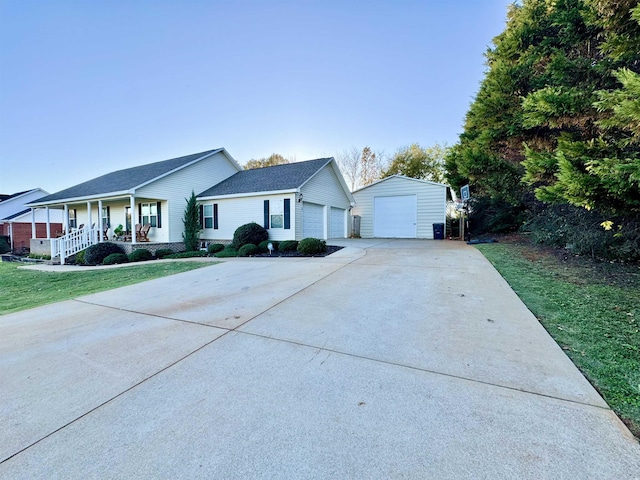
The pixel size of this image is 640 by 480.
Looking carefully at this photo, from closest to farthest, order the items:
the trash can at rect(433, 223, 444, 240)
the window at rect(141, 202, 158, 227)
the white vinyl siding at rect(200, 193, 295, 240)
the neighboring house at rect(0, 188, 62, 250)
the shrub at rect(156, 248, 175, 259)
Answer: the white vinyl siding at rect(200, 193, 295, 240)
the shrub at rect(156, 248, 175, 259)
the window at rect(141, 202, 158, 227)
the trash can at rect(433, 223, 444, 240)
the neighboring house at rect(0, 188, 62, 250)

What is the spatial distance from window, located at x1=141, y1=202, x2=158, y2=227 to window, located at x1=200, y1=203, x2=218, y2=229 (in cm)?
229

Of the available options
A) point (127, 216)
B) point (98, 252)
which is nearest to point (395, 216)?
point (98, 252)

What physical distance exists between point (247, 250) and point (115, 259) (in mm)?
5864

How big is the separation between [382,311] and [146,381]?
2.74m

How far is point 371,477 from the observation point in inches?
51.9

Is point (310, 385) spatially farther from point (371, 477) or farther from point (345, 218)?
point (345, 218)

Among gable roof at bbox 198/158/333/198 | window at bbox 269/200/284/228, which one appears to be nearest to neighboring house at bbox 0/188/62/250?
gable roof at bbox 198/158/333/198

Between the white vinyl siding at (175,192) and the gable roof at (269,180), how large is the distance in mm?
716

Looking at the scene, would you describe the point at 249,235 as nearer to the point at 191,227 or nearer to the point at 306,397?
the point at 191,227

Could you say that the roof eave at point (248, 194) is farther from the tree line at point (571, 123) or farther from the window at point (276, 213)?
the tree line at point (571, 123)

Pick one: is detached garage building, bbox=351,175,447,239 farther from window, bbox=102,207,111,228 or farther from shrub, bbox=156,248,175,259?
window, bbox=102,207,111,228

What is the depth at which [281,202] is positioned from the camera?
12.7 meters

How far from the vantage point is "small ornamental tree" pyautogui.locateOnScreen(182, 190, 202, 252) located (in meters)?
14.0

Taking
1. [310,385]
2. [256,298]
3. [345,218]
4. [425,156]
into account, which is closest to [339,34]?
[345,218]
